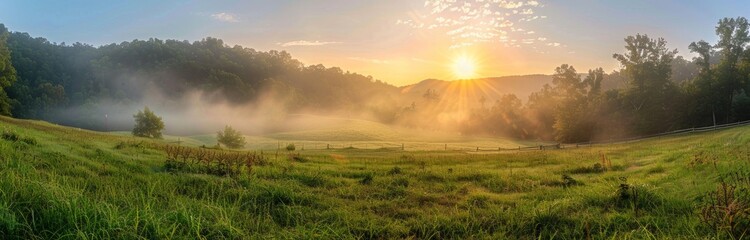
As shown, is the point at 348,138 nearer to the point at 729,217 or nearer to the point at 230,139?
the point at 230,139

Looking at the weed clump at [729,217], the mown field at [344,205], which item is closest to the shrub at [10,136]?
the mown field at [344,205]

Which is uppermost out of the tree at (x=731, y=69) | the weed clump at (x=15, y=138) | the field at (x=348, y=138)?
the tree at (x=731, y=69)

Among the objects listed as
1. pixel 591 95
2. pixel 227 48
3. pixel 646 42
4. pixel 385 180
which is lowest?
pixel 385 180

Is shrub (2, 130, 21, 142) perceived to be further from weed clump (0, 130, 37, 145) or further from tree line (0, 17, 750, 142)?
tree line (0, 17, 750, 142)

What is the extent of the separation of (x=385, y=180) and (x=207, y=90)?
158 m

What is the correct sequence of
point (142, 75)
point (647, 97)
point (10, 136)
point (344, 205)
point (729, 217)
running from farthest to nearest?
point (142, 75) < point (647, 97) < point (10, 136) < point (344, 205) < point (729, 217)

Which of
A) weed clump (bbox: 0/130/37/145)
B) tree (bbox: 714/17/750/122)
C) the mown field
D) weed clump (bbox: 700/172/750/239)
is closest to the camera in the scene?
the mown field

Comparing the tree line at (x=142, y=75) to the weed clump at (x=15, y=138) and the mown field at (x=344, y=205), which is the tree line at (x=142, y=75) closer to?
the weed clump at (x=15, y=138)

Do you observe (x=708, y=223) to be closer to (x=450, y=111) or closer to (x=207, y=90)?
(x=450, y=111)

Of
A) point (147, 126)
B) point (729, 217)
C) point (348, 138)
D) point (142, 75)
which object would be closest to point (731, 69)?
point (348, 138)

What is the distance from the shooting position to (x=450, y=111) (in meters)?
144

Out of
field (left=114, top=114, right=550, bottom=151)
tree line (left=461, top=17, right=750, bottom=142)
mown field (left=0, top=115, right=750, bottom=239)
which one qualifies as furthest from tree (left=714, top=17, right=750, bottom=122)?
mown field (left=0, top=115, right=750, bottom=239)

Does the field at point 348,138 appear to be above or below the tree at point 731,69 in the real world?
below

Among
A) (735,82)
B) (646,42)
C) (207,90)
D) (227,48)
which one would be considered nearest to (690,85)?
(735,82)
